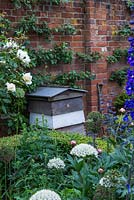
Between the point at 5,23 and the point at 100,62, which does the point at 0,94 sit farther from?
the point at 100,62

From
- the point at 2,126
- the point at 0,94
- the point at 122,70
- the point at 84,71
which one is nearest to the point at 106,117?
the point at 0,94

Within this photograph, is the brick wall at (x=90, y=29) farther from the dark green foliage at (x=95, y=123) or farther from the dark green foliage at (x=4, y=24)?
the dark green foliage at (x=95, y=123)

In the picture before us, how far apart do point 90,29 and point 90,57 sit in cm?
38

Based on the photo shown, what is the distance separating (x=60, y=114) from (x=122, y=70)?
2066 mm

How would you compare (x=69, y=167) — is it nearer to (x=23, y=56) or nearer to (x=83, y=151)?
(x=83, y=151)

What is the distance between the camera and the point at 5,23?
4461 mm

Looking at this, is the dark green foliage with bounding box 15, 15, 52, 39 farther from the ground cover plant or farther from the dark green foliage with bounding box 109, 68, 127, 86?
the ground cover plant

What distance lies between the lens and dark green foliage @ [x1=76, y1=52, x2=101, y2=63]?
209 inches

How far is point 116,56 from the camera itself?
589 centimetres

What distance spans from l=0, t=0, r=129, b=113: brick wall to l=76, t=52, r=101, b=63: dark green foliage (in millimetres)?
61

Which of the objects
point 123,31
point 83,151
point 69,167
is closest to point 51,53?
point 123,31

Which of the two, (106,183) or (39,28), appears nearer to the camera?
(106,183)

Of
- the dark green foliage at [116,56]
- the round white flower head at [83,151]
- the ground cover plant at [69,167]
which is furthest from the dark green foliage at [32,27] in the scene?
the round white flower head at [83,151]

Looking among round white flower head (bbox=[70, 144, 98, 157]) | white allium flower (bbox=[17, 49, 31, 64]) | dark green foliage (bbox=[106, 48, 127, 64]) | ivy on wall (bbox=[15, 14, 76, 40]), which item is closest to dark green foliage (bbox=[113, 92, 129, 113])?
dark green foliage (bbox=[106, 48, 127, 64])
